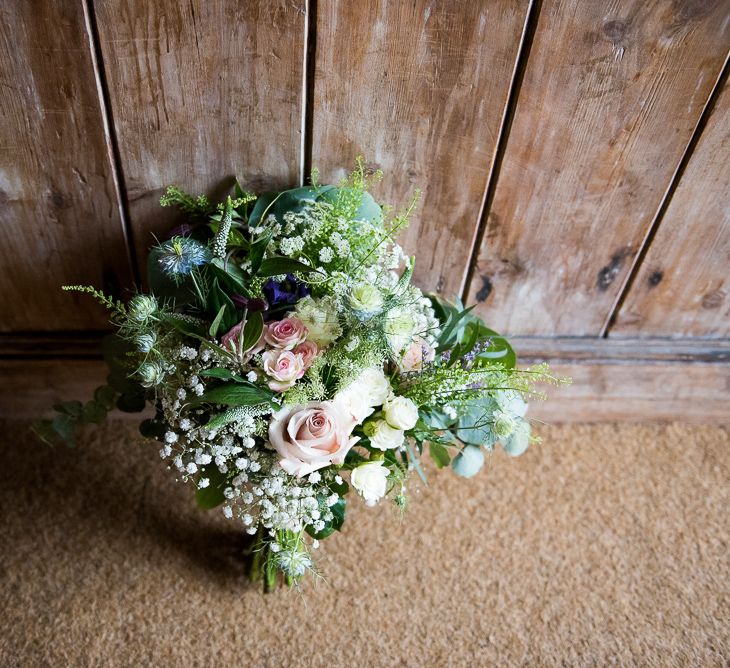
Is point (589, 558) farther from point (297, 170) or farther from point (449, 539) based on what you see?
point (297, 170)

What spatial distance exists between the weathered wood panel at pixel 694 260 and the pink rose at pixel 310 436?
670 millimetres

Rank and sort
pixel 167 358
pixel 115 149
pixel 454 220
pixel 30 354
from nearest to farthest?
pixel 167 358 → pixel 115 149 → pixel 454 220 → pixel 30 354

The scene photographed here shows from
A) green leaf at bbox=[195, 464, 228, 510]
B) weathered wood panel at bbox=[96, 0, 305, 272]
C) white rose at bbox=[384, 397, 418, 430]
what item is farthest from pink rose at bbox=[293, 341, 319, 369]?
weathered wood panel at bbox=[96, 0, 305, 272]

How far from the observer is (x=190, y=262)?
802 millimetres

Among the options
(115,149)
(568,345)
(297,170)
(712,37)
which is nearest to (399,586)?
(568,345)

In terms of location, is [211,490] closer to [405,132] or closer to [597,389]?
[405,132]

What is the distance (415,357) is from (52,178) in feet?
1.91

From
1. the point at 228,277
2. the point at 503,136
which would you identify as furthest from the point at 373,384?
the point at 503,136

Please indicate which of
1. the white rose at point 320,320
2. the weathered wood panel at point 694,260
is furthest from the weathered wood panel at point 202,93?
the weathered wood panel at point 694,260

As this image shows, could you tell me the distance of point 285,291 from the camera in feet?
2.85

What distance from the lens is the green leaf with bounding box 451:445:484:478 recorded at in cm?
100

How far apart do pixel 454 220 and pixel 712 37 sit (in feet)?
1.38

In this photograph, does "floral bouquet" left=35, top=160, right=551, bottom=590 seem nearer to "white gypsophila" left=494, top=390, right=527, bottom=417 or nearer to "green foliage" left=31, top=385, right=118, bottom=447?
"white gypsophila" left=494, top=390, right=527, bottom=417

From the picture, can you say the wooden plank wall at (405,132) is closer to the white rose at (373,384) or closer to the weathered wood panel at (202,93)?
the weathered wood panel at (202,93)
